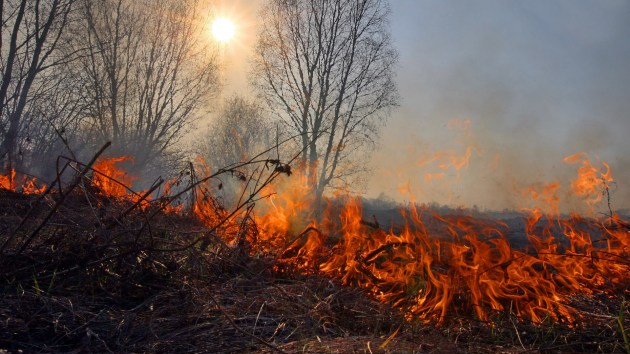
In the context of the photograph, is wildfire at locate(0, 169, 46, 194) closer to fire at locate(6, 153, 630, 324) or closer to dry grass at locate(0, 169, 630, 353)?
dry grass at locate(0, 169, 630, 353)

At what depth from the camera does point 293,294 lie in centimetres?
314

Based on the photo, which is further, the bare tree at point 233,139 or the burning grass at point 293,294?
the bare tree at point 233,139

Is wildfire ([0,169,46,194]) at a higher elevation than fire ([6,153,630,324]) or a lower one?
higher

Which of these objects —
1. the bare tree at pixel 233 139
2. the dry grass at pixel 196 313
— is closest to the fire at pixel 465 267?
the dry grass at pixel 196 313

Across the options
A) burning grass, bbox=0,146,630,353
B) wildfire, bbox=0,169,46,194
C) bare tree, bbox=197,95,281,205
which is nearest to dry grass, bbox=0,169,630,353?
burning grass, bbox=0,146,630,353

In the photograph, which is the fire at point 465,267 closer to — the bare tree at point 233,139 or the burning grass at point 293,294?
the burning grass at point 293,294

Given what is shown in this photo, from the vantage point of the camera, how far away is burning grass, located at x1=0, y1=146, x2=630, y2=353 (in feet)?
7.82

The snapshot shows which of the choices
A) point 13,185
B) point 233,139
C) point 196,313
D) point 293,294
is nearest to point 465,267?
point 293,294

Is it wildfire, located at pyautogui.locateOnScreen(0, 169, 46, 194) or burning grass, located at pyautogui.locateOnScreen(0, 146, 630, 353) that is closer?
burning grass, located at pyautogui.locateOnScreen(0, 146, 630, 353)

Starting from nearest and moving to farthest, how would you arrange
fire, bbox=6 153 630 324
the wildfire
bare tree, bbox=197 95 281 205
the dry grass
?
the dry grass → fire, bbox=6 153 630 324 → the wildfire → bare tree, bbox=197 95 281 205

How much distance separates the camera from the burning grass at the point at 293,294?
93.8 inches

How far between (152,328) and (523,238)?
4.84 meters

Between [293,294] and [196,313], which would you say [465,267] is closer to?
[293,294]

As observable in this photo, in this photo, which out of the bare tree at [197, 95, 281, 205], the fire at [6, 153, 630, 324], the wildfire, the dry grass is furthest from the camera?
the bare tree at [197, 95, 281, 205]
